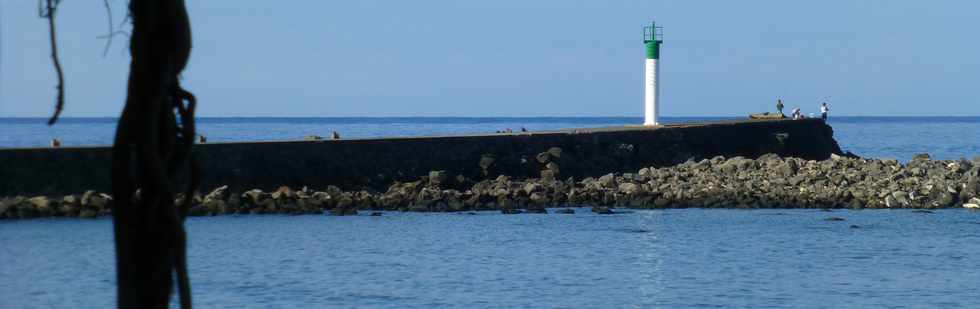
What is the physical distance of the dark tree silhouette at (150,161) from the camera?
288 centimetres

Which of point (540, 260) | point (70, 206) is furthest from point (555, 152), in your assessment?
point (70, 206)

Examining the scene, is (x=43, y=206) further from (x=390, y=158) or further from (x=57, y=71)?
(x=57, y=71)

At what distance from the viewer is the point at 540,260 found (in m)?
21.7

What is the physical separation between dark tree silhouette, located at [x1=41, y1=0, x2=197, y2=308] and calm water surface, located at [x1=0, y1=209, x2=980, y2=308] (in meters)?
13.7

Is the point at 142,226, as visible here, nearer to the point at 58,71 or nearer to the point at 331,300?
the point at 58,71

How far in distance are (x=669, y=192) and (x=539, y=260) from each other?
8.61 metres

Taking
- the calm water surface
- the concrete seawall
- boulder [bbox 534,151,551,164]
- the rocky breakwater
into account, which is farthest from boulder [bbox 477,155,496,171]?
the calm water surface

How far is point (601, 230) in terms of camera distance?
2580cm

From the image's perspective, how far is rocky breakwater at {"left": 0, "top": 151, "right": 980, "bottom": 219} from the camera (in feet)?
89.1

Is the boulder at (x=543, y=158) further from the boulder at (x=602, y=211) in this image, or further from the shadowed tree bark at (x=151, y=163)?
the shadowed tree bark at (x=151, y=163)

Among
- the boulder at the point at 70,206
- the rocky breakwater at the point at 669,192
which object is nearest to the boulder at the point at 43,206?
the boulder at the point at 70,206

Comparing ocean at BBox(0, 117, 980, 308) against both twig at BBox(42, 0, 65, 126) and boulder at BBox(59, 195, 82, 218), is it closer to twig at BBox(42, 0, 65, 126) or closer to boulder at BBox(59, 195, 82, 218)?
boulder at BBox(59, 195, 82, 218)

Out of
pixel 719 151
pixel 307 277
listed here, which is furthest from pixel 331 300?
pixel 719 151

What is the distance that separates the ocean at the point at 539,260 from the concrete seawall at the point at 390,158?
1.05m
